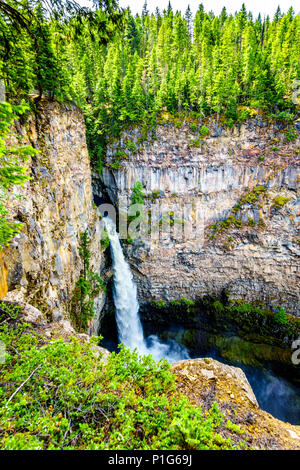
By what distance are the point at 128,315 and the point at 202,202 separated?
1480 centimetres

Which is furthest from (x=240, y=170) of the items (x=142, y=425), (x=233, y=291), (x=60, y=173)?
(x=142, y=425)

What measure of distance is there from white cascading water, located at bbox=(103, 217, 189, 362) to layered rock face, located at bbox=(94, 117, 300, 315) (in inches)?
51.9

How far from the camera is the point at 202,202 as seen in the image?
23.4 meters

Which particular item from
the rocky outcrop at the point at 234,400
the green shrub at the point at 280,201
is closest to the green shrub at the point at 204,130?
the green shrub at the point at 280,201

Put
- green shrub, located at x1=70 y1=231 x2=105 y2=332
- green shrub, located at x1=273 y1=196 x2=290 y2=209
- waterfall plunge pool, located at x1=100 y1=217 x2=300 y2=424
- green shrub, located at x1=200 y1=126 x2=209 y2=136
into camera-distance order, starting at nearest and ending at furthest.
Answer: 1. green shrub, located at x1=70 y1=231 x2=105 y2=332
2. waterfall plunge pool, located at x1=100 y1=217 x2=300 y2=424
3. green shrub, located at x1=273 y1=196 x2=290 y2=209
4. green shrub, located at x1=200 y1=126 x2=209 y2=136

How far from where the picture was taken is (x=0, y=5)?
3.22 metres

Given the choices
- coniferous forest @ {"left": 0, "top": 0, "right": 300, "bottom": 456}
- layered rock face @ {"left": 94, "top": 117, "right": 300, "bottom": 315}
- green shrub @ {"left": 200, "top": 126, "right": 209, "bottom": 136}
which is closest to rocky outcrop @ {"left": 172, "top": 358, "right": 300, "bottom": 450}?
coniferous forest @ {"left": 0, "top": 0, "right": 300, "bottom": 456}

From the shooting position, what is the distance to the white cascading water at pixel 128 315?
69.0 feet

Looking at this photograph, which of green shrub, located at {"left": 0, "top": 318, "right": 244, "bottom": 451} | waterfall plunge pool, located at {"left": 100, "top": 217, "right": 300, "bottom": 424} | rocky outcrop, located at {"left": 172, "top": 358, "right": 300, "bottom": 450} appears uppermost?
green shrub, located at {"left": 0, "top": 318, "right": 244, "bottom": 451}

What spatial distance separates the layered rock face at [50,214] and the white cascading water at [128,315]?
6.87 meters

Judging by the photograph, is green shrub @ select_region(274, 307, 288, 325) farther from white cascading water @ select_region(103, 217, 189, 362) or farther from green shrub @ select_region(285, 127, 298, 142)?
green shrub @ select_region(285, 127, 298, 142)

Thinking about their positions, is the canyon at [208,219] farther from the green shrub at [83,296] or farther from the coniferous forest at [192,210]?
the green shrub at [83,296]

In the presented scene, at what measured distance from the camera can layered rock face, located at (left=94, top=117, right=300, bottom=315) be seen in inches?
873

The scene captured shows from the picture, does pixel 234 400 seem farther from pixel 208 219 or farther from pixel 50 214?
pixel 208 219
